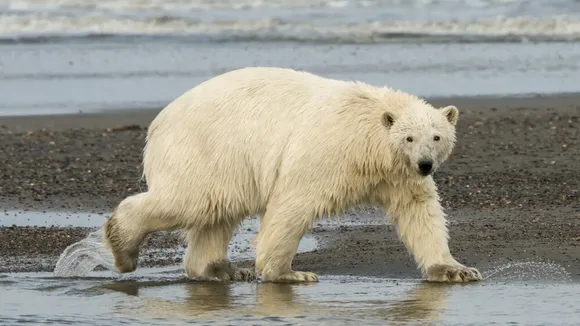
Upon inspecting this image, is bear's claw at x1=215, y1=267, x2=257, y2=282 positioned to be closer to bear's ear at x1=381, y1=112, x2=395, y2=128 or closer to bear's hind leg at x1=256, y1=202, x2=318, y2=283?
bear's hind leg at x1=256, y1=202, x2=318, y2=283

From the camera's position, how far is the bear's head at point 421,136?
24.1ft

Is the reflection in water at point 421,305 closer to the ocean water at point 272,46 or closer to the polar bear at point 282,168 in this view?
the polar bear at point 282,168

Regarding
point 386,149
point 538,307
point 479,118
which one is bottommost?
point 538,307

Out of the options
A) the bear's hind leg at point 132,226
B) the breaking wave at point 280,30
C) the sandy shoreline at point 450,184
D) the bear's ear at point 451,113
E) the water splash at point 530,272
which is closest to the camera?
the bear's ear at point 451,113

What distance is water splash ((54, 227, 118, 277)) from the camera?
8227 millimetres

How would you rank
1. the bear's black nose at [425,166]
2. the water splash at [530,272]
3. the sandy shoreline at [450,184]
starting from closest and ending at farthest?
the bear's black nose at [425,166]
the water splash at [530,272]
the sandy shoreline at [450,184]

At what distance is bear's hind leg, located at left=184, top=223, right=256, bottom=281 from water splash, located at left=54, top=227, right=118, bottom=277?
1.65 feet

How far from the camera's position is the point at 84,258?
8.30m

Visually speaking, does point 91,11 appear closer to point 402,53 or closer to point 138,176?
point 402,53

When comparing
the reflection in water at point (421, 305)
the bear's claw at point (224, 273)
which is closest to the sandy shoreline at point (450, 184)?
the bear's claw at point (224, 273)

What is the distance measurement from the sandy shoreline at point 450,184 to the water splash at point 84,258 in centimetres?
37

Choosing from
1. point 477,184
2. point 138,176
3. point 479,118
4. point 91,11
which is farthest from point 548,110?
point 91,11

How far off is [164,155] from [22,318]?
65.3 inches

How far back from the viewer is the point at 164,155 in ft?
26.5
